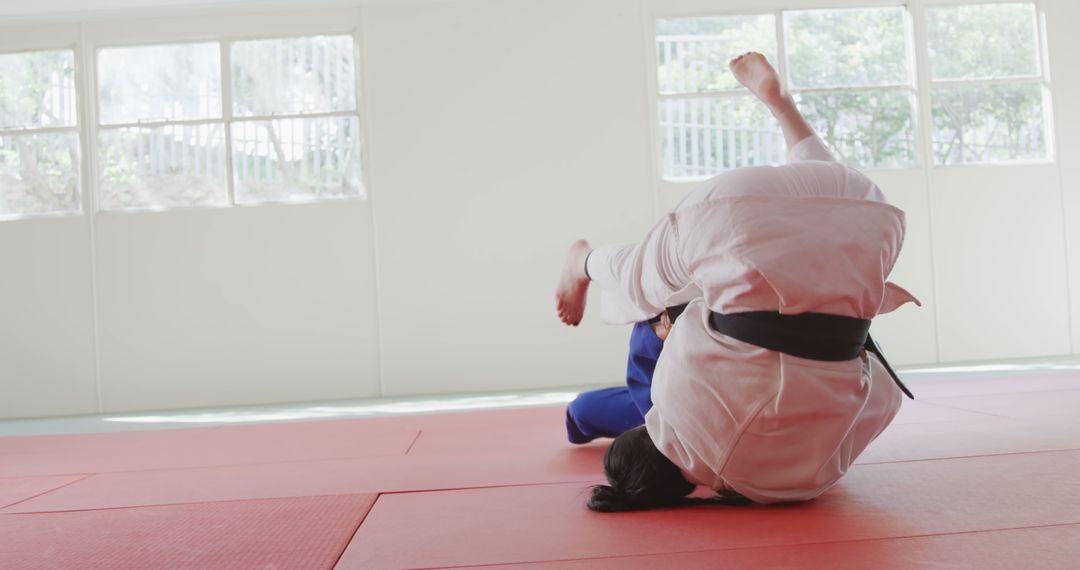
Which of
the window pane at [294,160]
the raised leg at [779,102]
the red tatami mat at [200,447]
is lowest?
the red tatami mat at [200,447]

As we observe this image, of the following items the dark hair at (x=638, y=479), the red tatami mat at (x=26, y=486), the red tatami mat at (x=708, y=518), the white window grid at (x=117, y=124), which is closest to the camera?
the red tatami mat at (x=708, y=518)

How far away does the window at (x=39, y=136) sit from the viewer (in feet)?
20.5

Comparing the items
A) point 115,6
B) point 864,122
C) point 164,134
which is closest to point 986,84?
point 864,122

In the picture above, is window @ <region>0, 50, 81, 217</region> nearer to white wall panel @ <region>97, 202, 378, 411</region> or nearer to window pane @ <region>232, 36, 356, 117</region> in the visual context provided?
white wall panel @ <region>97, 202, 378, 411</region>

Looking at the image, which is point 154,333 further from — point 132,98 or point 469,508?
point 469,508

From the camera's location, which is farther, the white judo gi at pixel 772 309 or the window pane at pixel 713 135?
the window pane at pixel 713 135

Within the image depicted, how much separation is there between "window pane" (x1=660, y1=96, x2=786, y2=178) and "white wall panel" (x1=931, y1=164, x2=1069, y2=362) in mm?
1284

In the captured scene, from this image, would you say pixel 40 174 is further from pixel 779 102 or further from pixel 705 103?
pixel 779 102

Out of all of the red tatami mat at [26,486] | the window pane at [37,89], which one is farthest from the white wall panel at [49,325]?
the red tatami mat at [26,486]

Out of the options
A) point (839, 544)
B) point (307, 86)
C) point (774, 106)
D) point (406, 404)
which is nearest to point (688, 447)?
point (839, 544)

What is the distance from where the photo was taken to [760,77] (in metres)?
2.18

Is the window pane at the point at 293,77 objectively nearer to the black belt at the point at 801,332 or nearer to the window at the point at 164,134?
the window at the point at 164,134

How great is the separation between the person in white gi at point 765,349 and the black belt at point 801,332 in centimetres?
1

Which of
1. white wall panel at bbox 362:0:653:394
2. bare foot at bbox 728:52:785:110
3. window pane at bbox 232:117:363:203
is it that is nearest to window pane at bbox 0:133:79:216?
window pane at bbox 232:117:363:203
